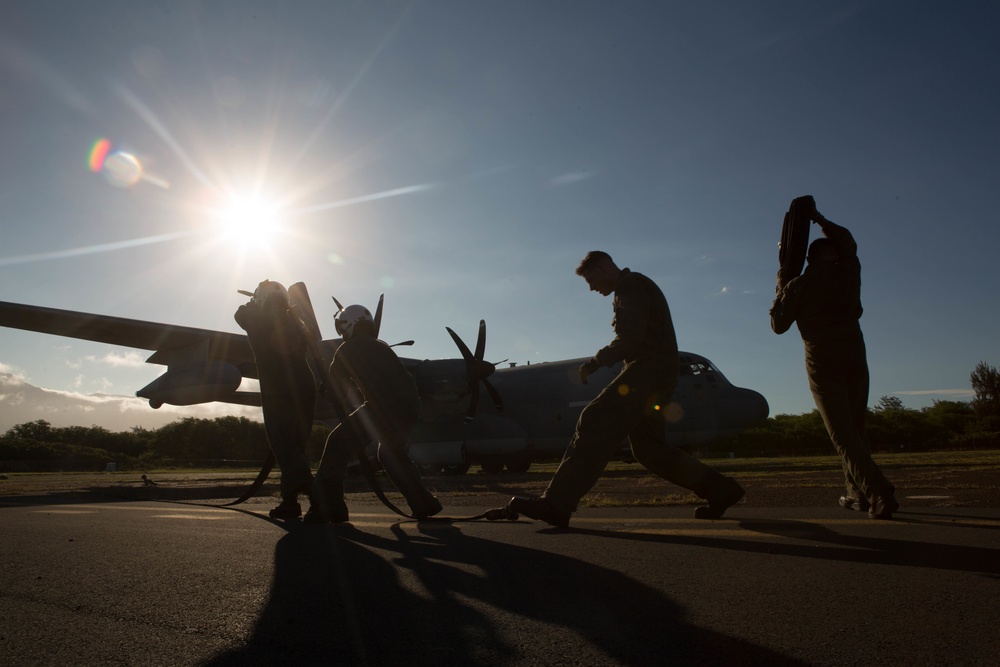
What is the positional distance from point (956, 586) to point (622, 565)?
3.80ft

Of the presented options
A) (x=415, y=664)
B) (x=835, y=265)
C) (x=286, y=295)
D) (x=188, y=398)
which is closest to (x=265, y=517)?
(x=286, y=295)

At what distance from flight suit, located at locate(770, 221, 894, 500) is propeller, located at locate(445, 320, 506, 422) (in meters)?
14.5

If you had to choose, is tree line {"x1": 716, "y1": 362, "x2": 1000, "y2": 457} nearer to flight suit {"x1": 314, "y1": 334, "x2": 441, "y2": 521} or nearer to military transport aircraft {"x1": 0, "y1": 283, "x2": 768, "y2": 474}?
military transport aircraft {"x1": 0, "y1": 283, "x2": 768, "y2": 474}

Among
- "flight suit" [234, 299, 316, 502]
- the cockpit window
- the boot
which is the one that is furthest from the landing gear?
the boot

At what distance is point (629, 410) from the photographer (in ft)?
12.9

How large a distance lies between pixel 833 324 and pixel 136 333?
59.7 feet

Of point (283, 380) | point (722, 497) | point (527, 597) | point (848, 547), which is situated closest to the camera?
point (527, 597)

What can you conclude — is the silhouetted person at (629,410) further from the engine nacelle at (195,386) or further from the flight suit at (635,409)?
the engine nacelle at (195,386)

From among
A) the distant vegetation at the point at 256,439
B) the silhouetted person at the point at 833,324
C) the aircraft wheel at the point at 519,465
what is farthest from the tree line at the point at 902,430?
the silhouetted person at the point at 833,324

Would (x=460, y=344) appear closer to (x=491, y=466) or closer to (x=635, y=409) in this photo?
(x=491, y=466)

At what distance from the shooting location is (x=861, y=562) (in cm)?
259

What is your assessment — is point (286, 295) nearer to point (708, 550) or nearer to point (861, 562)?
point (708, 550)

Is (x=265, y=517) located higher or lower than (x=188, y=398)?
lower

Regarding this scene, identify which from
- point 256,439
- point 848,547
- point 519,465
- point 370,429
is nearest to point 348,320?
point 370,429
